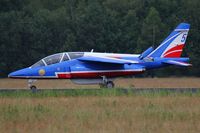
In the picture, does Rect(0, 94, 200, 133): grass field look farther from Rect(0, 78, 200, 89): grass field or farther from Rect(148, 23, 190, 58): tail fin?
Rect(0, 78, 200, 89): grass field

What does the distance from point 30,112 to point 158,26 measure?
41633 mm

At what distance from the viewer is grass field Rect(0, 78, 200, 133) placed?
564 inches

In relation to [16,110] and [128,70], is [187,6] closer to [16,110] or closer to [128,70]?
[128,70]

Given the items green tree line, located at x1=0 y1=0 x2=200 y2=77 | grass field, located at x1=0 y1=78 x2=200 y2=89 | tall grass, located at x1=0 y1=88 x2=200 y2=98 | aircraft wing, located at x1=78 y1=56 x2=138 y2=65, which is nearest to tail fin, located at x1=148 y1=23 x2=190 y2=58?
aircraft wing, located at x1=78 y1=56 x2=138 y2=65

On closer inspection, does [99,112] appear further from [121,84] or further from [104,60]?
[121,84]

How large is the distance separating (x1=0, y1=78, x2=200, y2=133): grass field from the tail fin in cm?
884

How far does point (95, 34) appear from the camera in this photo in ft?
188

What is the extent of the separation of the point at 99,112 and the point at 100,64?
14.7 meters

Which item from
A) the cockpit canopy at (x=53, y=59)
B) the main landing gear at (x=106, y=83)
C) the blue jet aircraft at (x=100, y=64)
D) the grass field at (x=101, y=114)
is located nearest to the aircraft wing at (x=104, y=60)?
the blue jet aircraft at (x=100, y=64)

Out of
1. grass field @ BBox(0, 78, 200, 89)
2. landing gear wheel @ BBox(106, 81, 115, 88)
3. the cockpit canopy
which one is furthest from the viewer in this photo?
grass field @ BBox(0, 78, 200, 89)

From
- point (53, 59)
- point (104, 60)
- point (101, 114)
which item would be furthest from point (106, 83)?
point (101, 114)

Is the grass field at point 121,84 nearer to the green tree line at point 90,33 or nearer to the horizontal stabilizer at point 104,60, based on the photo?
the horizontal stabilizer at point 104,60

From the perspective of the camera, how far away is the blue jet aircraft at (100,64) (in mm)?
30647

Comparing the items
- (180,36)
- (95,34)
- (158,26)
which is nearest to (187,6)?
(158,26)
